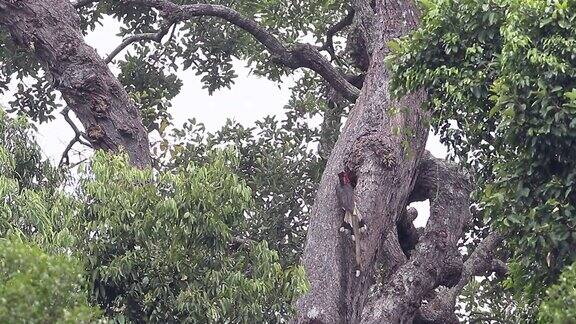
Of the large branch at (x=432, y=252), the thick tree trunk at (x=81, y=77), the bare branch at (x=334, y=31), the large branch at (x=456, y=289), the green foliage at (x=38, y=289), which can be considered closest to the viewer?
the green foliage at (x=38, y=289)

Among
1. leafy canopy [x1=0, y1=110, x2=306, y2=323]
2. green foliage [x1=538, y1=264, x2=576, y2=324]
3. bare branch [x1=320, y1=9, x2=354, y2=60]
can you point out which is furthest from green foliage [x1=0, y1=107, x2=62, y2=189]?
bare branch [x1=320, y1=9, x2=354, y2=60]

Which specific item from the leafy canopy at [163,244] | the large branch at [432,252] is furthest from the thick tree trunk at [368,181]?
the leafy canopy at [163,244]

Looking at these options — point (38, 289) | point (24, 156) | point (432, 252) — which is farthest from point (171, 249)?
point (432, 252)

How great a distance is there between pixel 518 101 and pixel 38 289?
3426 mm

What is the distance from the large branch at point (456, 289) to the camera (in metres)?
10.7

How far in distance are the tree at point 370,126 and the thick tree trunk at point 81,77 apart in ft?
0.04

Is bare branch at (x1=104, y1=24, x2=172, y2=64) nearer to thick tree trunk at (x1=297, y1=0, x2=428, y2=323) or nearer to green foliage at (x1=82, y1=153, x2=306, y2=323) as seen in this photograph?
thick tree trunk at (x1=297, y1=0, x2=428, y2=323)

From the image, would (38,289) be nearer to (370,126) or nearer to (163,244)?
(163,244)

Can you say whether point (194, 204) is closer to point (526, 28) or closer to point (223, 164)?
point (223, 164)

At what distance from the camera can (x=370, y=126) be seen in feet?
32.6

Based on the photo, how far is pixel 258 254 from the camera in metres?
7.55

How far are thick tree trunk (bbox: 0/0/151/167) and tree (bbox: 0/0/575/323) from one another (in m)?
0.01

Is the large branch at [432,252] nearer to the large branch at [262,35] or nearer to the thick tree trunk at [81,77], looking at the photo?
the large branch at [262,35]

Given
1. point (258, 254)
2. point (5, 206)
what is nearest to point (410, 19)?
point (258, 254)
